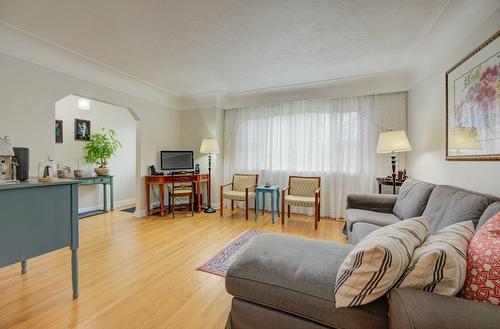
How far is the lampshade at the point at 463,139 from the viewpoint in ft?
5.82

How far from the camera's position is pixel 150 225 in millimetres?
3500

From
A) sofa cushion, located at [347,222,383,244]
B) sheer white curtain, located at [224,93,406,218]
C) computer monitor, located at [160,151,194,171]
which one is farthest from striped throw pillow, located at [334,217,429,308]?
computer monitor, located at [160,151,194,171]

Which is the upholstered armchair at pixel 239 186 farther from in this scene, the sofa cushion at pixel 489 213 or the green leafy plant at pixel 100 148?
the sofa cushion at pixel 489 213

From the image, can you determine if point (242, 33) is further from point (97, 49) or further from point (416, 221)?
point (416, 221)

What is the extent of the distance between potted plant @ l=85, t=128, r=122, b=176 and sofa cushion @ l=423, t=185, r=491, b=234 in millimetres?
4992

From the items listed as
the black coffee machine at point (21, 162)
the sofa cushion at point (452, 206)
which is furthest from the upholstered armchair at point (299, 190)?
the black coffee machine at point (21, 162)

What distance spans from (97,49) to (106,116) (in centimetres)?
238

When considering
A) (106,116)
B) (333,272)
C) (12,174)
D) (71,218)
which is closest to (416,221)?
(333,272)

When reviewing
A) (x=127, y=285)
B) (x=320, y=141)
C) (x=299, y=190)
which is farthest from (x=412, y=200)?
(x=127, y=285)

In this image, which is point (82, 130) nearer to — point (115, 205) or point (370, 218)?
point (115, 205)

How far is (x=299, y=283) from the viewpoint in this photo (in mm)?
1120

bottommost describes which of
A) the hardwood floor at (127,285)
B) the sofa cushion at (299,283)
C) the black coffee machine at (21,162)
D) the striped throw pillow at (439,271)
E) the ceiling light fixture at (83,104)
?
the hardwood floor at (127,285)

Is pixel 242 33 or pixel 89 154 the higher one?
pixel 242 33

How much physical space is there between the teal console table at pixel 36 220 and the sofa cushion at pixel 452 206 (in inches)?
109
